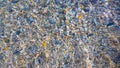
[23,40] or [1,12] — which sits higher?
[1,12]

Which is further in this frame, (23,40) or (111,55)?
(23,40)

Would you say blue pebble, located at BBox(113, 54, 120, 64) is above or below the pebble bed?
below

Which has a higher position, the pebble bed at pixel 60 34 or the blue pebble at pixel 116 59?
the pebble bed at pixel 60 34

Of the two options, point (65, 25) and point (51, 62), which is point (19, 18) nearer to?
point (65, 25)

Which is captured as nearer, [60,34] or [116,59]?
[116,59]

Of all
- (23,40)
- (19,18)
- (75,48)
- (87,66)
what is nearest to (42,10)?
(19,18)

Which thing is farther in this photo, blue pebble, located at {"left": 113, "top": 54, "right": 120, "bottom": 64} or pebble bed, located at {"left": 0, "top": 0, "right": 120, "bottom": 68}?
pebble bed, located at {"left": 0, "top": 0, "right": 120, "bottom": 68}

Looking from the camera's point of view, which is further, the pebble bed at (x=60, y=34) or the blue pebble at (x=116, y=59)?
the pebble bed at (x=60, y=34)

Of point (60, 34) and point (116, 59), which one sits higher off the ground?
point (60, 34)
